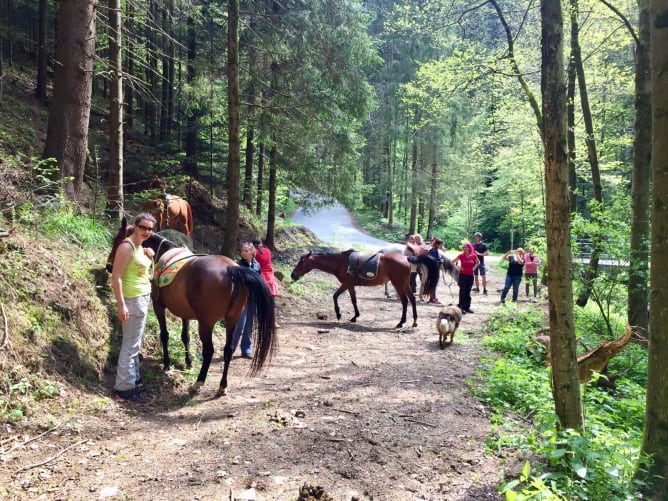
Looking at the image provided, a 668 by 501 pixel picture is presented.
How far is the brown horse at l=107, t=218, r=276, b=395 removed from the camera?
17.1 ft

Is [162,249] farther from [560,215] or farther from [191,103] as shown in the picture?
[191,103]

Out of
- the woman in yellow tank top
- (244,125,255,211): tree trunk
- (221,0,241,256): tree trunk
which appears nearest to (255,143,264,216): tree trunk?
(244,125,255,211): tree trunk

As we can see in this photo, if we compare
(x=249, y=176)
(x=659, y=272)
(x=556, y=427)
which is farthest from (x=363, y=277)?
(x=249, y=176)

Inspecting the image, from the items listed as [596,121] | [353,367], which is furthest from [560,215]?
[596,121]

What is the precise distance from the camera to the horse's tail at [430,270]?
11102 mm

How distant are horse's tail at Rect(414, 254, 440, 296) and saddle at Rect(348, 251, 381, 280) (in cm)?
154

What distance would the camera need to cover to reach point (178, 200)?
10.8 meters

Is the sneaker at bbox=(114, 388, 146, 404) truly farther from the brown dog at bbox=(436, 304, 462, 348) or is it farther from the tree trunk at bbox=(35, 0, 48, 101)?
the tree trunk at bbox=(35, 0, 48, 101)

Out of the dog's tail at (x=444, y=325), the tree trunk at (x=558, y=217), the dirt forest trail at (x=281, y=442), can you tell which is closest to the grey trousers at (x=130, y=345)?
the dirt forest trail at (x=281, y=442)

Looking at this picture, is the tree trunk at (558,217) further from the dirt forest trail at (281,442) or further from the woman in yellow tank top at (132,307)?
the woman in yellow tank top at (132,307)

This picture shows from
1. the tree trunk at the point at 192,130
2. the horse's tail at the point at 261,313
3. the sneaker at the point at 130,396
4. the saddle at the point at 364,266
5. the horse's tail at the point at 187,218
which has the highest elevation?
the tree trunk at the point at 192,130

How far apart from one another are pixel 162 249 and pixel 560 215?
496cm

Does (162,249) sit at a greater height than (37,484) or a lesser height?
greater

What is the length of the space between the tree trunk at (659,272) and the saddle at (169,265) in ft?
16.5
